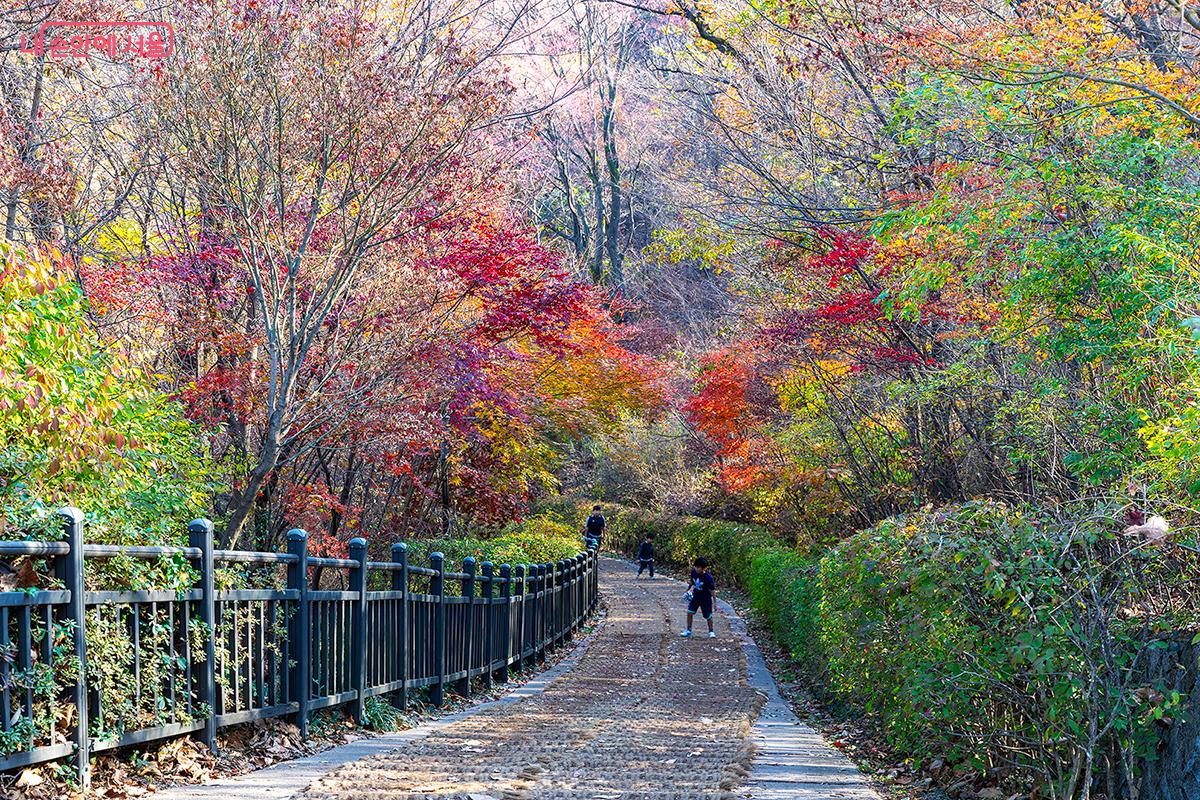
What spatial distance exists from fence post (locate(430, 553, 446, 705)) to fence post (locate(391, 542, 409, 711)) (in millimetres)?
906

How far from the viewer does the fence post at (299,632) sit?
757 centimetres

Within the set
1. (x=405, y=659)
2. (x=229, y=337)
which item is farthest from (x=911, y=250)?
(x=229, y=337)

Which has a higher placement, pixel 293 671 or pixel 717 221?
pixel 717 221

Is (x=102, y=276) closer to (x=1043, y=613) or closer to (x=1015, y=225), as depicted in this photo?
(x=1015, y=225)

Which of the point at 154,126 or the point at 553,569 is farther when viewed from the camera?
the point at 553,569

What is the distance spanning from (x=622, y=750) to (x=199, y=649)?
2.85m

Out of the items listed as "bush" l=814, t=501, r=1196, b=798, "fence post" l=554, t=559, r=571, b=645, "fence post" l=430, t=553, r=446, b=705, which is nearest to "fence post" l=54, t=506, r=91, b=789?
"bush" l=814, t=501, r=1196, b=798

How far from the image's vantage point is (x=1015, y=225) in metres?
9.08

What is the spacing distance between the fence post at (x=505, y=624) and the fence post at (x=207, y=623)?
7183 millimetres

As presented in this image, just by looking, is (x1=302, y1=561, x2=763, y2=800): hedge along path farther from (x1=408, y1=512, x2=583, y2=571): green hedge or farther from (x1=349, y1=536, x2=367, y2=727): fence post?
(x1=408, y1=512, x2=583, y2=571): green hedge

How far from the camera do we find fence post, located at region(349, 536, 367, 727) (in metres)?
8.55

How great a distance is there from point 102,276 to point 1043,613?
1029 centimetres

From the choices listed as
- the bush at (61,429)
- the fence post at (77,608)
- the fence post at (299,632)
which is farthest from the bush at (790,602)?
the fence post at (77,608)

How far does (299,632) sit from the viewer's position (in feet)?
25.1
